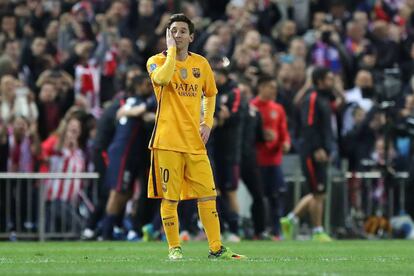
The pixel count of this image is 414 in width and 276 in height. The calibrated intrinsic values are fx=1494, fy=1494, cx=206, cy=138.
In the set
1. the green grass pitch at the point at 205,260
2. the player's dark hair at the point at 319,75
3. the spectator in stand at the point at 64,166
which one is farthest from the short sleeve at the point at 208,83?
the spectator in stand at the point at 64,166

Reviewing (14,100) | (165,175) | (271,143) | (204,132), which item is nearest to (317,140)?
(271,143)

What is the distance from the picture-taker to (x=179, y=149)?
1412cm

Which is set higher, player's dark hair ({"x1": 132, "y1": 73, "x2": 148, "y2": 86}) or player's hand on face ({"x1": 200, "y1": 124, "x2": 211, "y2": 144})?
player's dark hair ({"x1": 132, "y1": 73, "x2": 148, "y2": 86})

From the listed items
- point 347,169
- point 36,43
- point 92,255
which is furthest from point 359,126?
point 92,255

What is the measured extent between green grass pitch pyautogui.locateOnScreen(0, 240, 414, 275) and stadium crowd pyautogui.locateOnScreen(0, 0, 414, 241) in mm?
2595

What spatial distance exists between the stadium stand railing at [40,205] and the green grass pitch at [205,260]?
3466 mm

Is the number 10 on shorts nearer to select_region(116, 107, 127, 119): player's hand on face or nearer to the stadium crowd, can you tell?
the stadium crowd

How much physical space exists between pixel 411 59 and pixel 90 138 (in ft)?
25.4

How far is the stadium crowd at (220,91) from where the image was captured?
2184 cm

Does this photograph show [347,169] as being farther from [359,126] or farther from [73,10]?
[73,10]

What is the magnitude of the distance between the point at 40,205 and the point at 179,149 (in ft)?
30.3

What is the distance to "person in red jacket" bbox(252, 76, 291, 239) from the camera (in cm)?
2280

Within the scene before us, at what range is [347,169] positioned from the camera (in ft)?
82.7

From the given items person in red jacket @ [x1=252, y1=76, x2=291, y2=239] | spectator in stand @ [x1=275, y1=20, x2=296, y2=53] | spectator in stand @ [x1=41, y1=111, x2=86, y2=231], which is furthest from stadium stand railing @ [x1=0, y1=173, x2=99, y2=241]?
spectator in stand @ [x1=275, y1=20, x2=296, y2=53]
